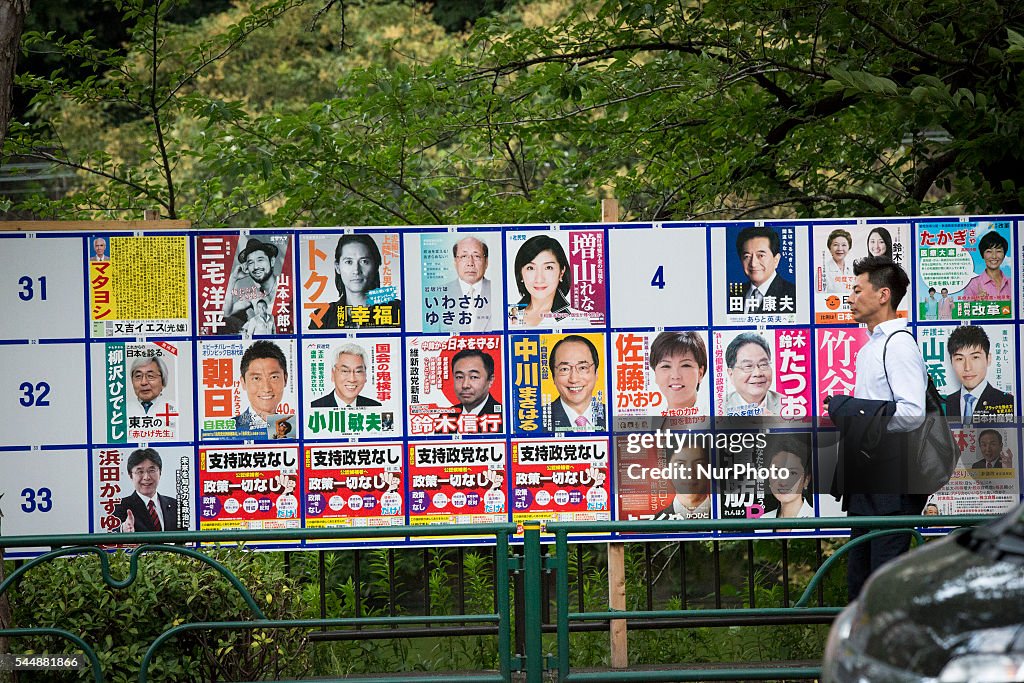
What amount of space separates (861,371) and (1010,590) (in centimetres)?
318

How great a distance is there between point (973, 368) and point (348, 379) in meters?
3.85

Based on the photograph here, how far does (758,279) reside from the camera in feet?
21.1

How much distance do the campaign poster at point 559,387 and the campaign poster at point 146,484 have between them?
205 cm

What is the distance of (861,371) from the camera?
6355 millimetres

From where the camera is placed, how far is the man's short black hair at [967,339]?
6.42 m

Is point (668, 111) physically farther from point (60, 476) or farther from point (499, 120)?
point (60, 476)

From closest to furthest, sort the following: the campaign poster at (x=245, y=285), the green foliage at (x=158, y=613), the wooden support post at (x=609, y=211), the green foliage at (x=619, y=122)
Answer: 1. the green foliage at (x=158, y=613)
2. the campaign poster at (x=245, y=285)
3. the wooden support post at (x=609, y=211)
4. the green foliage at (x=619, y=122)

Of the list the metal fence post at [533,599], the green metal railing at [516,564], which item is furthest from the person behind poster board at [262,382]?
the metal fence post at [533,599]

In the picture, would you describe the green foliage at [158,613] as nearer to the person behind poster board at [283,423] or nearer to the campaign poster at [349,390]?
the person behind poster board at [283,423]

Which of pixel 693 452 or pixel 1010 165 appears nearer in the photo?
pixel 693 452

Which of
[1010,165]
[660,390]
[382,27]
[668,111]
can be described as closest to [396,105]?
[668,111]

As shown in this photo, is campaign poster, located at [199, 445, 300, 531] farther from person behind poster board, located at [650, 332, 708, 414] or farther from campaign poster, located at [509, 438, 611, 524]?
person behind poster board, located at [650, 332, 708, 414]

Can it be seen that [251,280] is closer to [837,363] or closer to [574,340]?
[574,340]

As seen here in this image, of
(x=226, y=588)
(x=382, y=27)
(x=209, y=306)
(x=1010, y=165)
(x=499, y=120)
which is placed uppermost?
(x=382, y=27)
